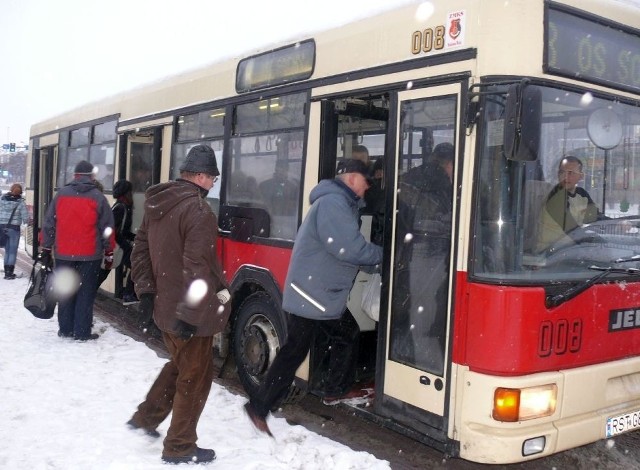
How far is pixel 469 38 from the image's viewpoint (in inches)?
139

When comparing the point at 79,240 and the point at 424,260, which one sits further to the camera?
the point at 79,240

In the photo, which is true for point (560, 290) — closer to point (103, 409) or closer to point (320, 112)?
point (320, 112)

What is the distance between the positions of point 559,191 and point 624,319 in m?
0.95

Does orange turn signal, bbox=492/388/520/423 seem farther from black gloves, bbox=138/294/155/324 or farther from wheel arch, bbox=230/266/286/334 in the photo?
black gloves, bbox=138/294/155/324

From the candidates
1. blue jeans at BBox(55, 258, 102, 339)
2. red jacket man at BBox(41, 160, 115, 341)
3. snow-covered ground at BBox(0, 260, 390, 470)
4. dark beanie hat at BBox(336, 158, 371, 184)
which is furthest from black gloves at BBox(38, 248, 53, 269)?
dark beanie hat at BBox(336, 158, 371, 184)

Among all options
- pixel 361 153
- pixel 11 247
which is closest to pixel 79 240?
pixel 361 153

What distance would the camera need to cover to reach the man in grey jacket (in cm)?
404

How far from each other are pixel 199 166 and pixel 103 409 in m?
2.17

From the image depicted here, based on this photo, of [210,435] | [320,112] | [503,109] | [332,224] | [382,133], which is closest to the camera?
[503,109]

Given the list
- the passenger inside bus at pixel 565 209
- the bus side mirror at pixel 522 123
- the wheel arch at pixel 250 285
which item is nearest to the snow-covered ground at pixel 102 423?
the wheel arch at pixel 250 285

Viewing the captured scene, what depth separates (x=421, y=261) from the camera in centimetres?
383

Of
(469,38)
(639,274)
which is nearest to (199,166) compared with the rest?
(469,38)

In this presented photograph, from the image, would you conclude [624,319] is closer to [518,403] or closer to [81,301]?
[518,403]

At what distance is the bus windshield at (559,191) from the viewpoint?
3.42 meters
